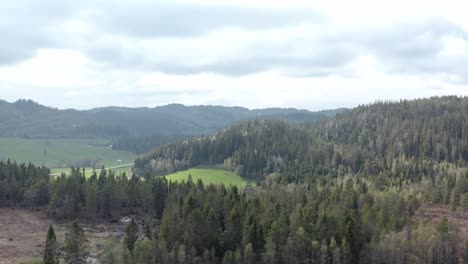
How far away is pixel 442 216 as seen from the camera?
145 m

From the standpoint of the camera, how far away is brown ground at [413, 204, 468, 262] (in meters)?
134

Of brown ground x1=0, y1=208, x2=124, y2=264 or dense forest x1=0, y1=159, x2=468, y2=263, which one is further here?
brown ground x1=0, y1=208, x2=124, y2=264

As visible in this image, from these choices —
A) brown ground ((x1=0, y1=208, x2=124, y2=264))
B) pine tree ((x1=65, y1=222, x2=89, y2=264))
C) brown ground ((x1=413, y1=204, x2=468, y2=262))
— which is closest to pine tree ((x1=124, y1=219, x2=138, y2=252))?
pine tree ((x1=65, y1=222, x2=89, y2=264))

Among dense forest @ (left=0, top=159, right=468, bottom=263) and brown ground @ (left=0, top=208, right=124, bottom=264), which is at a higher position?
dense forest @ (left=0, top=159, right=468, bottom=263)

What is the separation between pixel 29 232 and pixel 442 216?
127 metres

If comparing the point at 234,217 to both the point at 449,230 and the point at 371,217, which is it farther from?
the point at 449,230

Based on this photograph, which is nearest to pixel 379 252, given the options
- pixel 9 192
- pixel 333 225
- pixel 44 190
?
pixel 333 225

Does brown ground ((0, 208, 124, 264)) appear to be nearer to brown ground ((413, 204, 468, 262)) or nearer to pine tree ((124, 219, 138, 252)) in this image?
pine tree ((124, 219, 138, 252))

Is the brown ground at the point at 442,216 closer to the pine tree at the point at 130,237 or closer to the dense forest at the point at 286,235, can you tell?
the dense forest at the point at 286,235

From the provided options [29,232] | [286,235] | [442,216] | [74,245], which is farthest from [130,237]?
[442,216]

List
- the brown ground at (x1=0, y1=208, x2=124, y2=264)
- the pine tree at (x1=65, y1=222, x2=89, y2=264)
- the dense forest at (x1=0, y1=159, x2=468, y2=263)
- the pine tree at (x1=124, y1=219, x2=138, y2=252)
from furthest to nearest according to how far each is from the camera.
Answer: the brown ground at (x1=0, y1=208, x2=124, y2=264) → the pine tree at (x1=124, y1=219, x2=138, y2=252) → the dense forest at (x1=0, y1=159, x2=468, y2=263) → the pine tree at (x1=65, y1=222, x2=89, y2=264)

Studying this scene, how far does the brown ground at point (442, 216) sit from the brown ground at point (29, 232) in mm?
93694

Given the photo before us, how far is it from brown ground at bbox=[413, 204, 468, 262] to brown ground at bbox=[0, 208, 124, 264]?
9369 cm

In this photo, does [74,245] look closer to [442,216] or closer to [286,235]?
[286,235]
